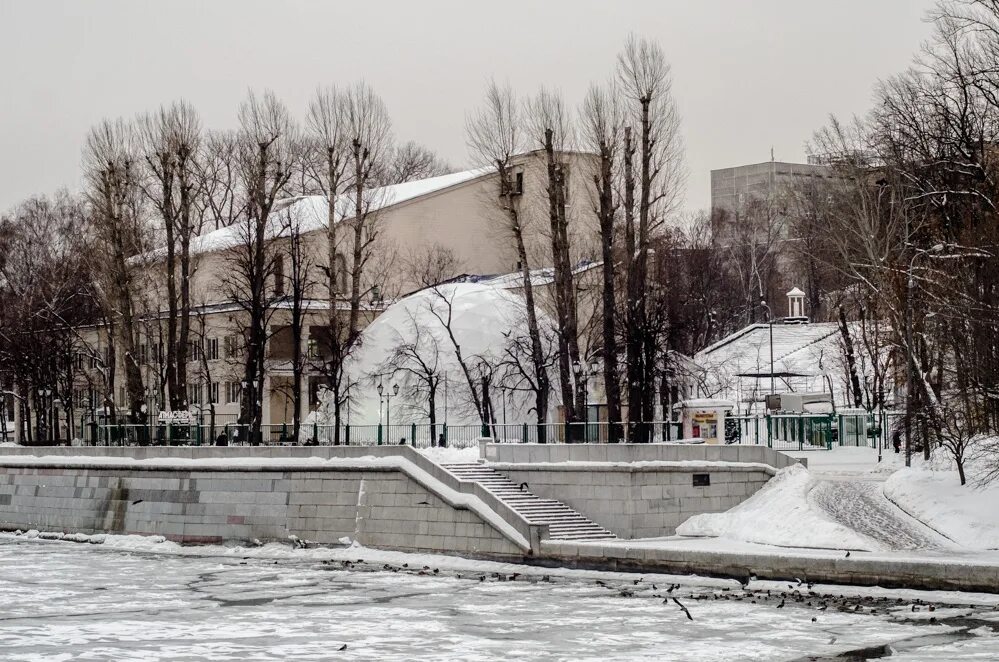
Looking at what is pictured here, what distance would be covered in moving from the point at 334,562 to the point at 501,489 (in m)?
4.46

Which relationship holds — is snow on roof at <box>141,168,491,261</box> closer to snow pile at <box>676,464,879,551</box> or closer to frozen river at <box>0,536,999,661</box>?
snow pile at <box>676,464,879,551</box>

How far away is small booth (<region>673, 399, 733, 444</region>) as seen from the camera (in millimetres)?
39531

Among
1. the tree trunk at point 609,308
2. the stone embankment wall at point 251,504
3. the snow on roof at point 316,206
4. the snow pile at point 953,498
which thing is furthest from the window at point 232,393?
the snow pile at point 953,498

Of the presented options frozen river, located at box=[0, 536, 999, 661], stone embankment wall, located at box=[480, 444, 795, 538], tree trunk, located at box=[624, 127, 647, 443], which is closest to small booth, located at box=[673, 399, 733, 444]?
stone embankment wall, located at box=[480, 444, 795, 538]

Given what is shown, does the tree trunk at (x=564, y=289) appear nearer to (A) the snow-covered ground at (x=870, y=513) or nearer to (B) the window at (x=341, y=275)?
(A) the snow-covered ground at (x=870, y=513)

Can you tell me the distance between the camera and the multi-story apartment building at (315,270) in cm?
6184

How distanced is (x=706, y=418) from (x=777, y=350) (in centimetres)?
2817

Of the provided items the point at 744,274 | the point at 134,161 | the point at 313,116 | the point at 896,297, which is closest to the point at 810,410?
the point at 896,297

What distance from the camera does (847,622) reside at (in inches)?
963

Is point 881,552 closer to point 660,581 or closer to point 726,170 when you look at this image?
point 660,581

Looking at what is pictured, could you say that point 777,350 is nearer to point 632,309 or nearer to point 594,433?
point 632,309

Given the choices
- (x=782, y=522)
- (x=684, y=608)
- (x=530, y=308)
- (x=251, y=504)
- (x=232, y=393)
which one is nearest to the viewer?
(x=684, y=608)

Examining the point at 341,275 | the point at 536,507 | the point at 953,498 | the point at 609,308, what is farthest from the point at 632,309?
the point at 341,275

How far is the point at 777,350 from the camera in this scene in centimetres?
6694
